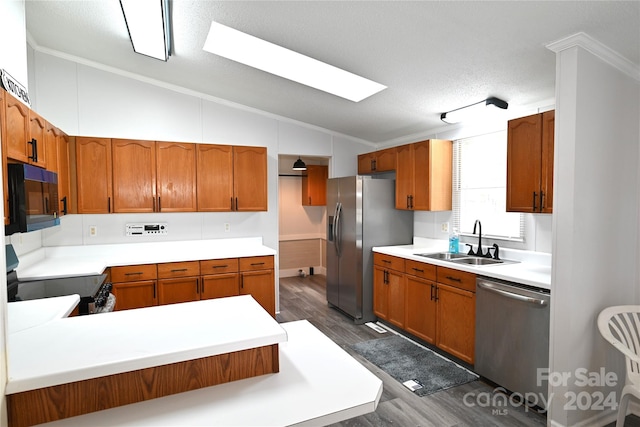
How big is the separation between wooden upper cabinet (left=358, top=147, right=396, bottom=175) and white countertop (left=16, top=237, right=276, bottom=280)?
5.64ft

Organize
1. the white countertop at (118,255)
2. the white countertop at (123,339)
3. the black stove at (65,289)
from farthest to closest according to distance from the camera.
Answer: the white countertop at (118,255)
the black stove at (65,289)
the white countertop at (123,339)

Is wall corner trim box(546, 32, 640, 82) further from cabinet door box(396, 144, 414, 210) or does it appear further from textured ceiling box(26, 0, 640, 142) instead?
cabinet door box(396, 144, 414, 210)

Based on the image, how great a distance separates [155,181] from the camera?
377 cm

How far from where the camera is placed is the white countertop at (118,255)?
3008mm

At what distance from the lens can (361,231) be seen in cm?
412

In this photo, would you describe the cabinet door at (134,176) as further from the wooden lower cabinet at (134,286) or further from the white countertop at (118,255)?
the wooden lower cabinet at (134,286)

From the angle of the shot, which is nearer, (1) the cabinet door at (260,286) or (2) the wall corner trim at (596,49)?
(2) the wall corner trim at (596,49)

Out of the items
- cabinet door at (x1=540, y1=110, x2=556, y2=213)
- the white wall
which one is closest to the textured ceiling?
the white wall

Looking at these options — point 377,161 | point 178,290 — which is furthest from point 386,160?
point 178,290

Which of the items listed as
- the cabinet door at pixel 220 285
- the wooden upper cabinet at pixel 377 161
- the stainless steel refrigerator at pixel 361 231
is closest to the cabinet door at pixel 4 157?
the cabinet door at pixel 220 285

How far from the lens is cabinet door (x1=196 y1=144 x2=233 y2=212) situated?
13.0 feet

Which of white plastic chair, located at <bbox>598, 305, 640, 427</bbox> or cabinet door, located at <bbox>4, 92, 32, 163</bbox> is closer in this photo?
white plastic chair, located at <bbox>598, 305, 640, 427</bbox>

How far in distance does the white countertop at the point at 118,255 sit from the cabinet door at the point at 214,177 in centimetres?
50

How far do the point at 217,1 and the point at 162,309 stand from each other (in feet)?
6.24
